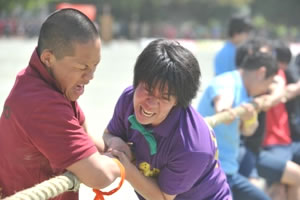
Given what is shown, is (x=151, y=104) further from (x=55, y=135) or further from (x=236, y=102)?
(x=236, y=102)

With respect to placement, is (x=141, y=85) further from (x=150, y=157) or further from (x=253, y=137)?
(x=253, y=137)

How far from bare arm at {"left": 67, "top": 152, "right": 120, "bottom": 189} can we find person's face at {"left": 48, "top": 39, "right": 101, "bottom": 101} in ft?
1.08

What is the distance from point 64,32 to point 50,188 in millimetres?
643

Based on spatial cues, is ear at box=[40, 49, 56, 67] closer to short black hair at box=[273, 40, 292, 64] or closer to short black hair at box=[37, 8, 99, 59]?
short black hair at box=[37, 8, 99, 59]

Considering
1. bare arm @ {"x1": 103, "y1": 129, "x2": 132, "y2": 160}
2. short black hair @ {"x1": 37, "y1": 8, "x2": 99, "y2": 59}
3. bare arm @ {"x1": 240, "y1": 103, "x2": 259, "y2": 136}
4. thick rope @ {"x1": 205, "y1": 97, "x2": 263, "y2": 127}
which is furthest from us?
bare arm @ {"x1": 240, "y1": 103, "x2": 259, "y2": 136}

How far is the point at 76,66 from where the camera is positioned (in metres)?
2.04

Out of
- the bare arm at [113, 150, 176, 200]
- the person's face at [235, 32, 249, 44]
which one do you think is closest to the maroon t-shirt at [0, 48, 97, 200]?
the bare arm at [113, 150, 176, 200]

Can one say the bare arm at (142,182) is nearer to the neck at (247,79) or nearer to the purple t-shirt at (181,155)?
the purple t-shirt at (181,155)

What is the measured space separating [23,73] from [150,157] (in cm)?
75

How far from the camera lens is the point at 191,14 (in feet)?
186

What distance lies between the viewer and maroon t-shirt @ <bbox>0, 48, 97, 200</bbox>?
1.92m

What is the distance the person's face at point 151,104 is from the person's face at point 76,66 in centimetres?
27

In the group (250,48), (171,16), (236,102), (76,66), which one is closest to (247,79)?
(236,102)

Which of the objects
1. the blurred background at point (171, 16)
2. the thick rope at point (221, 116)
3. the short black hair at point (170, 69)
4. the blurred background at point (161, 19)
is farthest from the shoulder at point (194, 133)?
the blurred background at point (171, 16)
